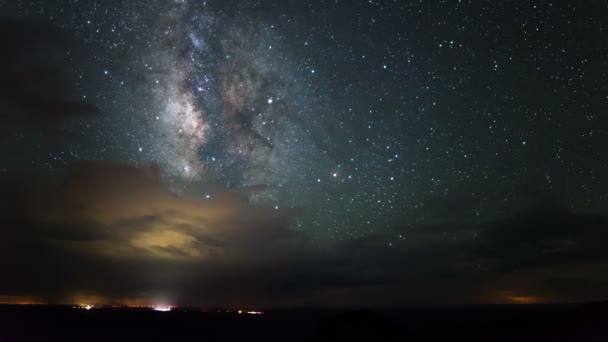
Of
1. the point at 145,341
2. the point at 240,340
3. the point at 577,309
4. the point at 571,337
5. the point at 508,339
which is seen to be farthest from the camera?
the point at 240,340

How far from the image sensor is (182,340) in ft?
182

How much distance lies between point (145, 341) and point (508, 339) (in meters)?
40.2

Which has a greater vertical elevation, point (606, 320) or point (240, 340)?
point (606, 320)

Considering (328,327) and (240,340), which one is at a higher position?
(328,327)

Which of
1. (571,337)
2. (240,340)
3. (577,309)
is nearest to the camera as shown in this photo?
(571,337)

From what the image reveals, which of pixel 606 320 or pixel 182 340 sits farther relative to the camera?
pixel 182 340

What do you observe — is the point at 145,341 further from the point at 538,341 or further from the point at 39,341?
the point at 538,341

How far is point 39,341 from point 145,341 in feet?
42.7

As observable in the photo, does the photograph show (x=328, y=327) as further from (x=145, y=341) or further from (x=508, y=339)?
(x=145, y=341)

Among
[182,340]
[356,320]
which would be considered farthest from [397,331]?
[182,340]

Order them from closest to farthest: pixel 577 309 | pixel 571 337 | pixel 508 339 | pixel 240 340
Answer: pixel 571 337
pixel 508 339
pixel 577 309
pixel 240 340

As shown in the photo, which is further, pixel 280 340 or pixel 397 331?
pixel 280 340

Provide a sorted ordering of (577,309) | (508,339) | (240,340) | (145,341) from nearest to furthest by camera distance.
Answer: (508,339) → (577,309) → (145,341) → (240,340)

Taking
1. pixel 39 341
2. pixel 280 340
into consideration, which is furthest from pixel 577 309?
pixel 39 341
